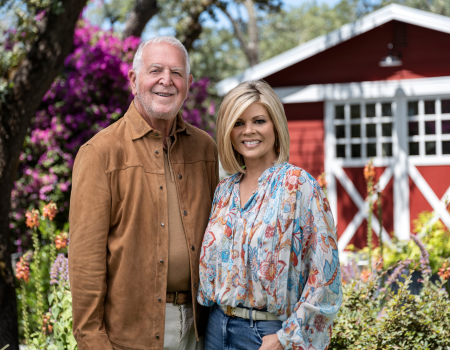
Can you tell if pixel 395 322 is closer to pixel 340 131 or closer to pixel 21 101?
pixel 21 101

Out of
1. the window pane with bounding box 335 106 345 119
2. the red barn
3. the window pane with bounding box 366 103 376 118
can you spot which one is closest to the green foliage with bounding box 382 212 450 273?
the red barn

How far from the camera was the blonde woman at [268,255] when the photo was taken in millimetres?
2055

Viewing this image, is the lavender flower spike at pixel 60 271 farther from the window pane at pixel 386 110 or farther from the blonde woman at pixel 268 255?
the window pane at pixel 386 110

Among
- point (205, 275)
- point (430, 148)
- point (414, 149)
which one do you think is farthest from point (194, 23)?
point (205, 275)

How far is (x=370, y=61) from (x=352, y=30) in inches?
26.4

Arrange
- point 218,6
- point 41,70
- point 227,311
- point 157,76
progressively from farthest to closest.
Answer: point 218,6 → point 41,70 → point 157,76 → point 227,311

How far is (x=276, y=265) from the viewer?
2066mm

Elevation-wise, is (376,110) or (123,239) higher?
(376,110)

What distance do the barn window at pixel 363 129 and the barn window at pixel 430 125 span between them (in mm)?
412

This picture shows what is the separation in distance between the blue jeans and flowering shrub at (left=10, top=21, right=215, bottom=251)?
5060 mm

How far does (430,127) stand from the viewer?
28.2ft

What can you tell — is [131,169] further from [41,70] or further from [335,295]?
[41,70]

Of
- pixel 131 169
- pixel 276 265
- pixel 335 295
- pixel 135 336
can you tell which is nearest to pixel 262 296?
pixel 276 265

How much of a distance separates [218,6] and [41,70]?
672 centimetres
